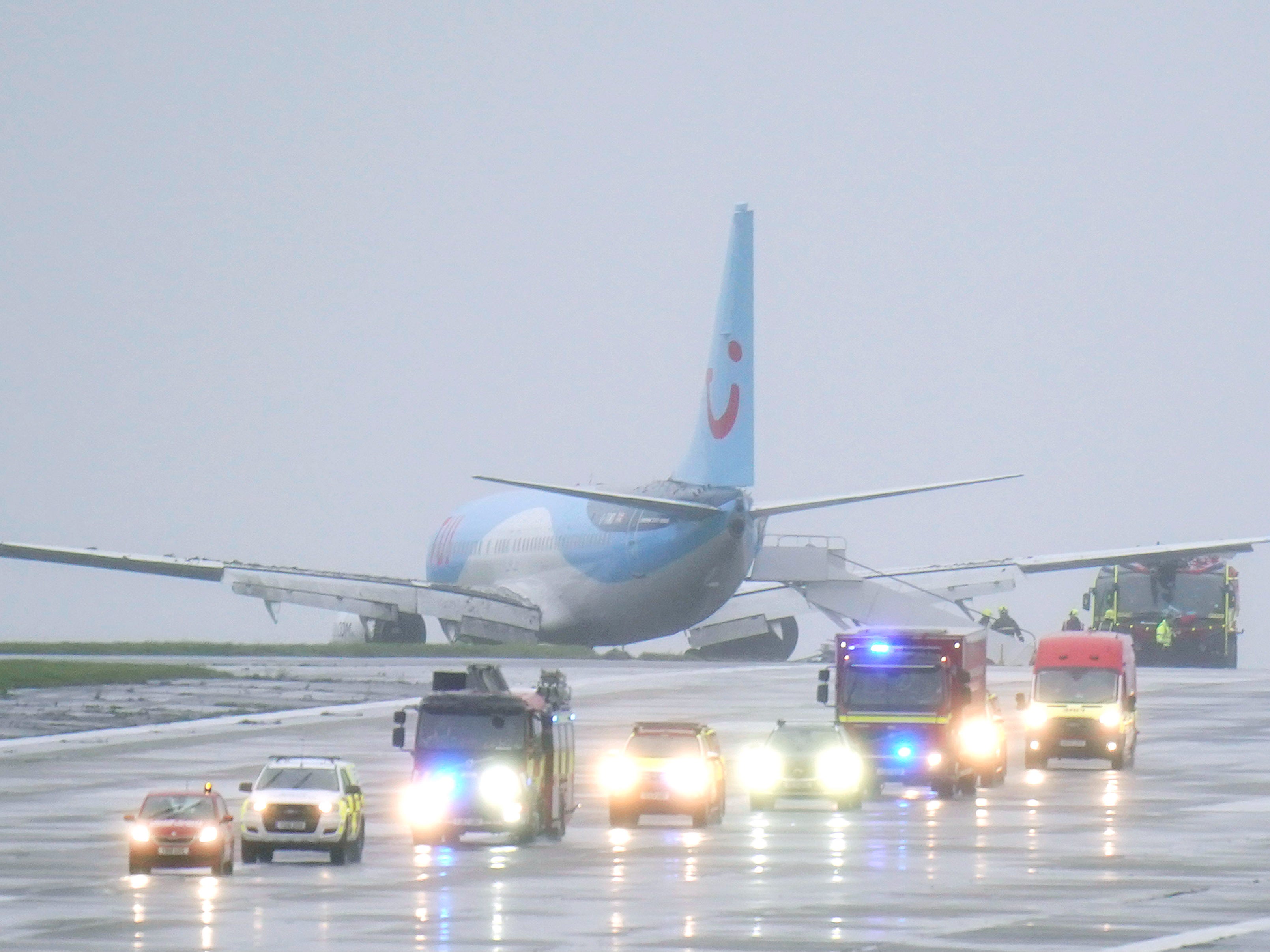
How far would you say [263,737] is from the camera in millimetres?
62531

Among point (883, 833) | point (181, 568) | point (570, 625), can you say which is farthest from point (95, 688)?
point (883, 833)

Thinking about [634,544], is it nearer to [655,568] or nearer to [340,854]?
[655,568]

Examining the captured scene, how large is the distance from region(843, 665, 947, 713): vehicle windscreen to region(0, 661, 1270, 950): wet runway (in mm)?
1940

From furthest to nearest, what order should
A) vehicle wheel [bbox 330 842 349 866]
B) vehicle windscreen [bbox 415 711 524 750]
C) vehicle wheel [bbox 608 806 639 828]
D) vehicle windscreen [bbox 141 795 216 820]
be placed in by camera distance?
vehicle wheel [bbox 608 806 639 828] < vehicle windscreen [bbox 415 711 524 750] < vehicle wheel [bbox 330 842 349 866] < vehicle windscreen [bbox 141 795 216 820]

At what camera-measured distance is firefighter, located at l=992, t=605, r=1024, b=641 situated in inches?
4284

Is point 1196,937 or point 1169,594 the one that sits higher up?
point 1169,594

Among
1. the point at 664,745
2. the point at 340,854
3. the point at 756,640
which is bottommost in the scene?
the point at 340,854

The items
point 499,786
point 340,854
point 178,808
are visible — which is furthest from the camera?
point 499,786

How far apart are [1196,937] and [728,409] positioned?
66.9 metres

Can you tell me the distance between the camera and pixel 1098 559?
102312 millimetres

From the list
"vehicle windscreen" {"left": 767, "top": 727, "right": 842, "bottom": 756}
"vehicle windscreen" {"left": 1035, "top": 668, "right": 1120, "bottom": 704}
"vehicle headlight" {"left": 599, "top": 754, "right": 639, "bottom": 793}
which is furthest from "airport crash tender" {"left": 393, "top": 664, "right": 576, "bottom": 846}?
"vehicle windscreen" {"left": 1035, "top": 668, "right": 1120, "bottom": 704}

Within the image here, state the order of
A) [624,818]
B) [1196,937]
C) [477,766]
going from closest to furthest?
[1196,937] < [477,766] < [624,818]

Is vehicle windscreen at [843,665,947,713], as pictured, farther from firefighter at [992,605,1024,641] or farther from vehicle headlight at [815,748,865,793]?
firefighter at [992,605,1024,641]

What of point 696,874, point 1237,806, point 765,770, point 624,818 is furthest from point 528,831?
point 1237,806
